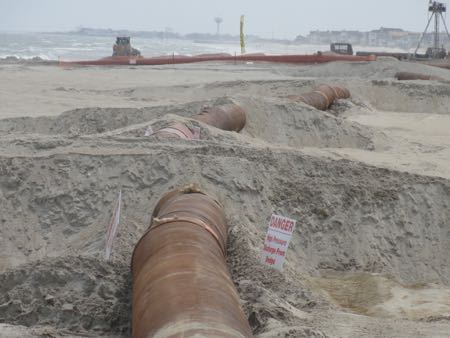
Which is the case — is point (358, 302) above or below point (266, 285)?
below

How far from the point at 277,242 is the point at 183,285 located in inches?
83.0

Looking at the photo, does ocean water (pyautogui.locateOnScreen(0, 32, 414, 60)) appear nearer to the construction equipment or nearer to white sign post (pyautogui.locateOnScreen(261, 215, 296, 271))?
the construction equipment

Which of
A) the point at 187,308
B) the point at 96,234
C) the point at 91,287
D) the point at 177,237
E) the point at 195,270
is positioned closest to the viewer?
the point at 187,308

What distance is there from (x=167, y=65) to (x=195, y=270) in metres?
32.6

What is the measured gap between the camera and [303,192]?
7.95 m

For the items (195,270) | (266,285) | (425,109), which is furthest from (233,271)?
(425,109)

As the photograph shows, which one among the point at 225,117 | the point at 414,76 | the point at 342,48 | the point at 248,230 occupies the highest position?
the point at 342,48

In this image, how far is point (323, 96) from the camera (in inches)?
711

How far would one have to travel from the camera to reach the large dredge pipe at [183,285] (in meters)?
3.38

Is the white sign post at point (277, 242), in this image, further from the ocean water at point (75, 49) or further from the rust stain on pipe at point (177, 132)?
the ocean water at point (75, 49)

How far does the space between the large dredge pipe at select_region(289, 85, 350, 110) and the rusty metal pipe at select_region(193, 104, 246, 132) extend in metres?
3.93

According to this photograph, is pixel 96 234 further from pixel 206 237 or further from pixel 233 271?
pixel 206 237

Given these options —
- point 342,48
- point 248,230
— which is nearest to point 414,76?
point 342,48

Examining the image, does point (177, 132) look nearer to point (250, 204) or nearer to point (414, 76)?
point (250, 204)
